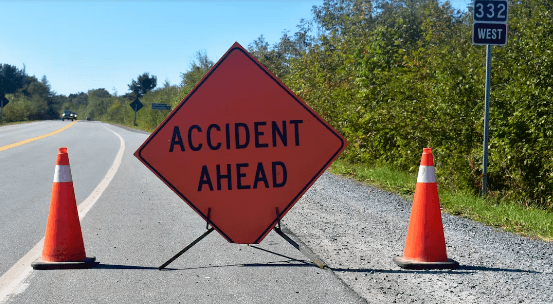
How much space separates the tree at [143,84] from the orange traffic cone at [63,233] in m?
124

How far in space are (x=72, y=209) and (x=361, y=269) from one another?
8.61 ft

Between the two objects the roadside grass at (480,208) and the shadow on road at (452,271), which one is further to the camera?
the roadside grass at (480,208)

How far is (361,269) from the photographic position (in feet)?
14.8

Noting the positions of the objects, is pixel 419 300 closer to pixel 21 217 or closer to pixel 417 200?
pixel 417 200

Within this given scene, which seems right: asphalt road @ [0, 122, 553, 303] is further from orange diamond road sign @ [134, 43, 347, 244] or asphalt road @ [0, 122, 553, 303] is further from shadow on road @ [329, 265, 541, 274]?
orange diamond road sign @ [134, 43, 347, 244]

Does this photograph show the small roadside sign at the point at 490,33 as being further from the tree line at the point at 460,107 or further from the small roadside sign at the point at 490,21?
the tree line at the point at 460,107

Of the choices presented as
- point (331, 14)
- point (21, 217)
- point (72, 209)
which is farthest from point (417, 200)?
point (331, 14)

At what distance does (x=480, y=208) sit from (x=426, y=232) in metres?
3.17

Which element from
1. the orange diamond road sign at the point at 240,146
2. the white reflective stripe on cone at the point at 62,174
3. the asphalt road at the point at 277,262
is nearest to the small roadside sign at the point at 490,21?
the asphalt road at the point at 277,262

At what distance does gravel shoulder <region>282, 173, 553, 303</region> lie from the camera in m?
3.85

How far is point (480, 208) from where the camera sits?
7445mm

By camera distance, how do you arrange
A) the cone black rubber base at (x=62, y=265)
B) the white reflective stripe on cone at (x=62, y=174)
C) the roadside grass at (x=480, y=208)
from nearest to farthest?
the cone black rubber base at (x=62, y=265) → the white reflective stripe on cone at (x=62, y=174) → the roadside grass at (x=480, y=208)

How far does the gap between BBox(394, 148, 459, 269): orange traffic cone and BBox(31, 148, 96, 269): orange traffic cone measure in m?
2.77

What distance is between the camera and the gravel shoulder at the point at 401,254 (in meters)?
3.85
